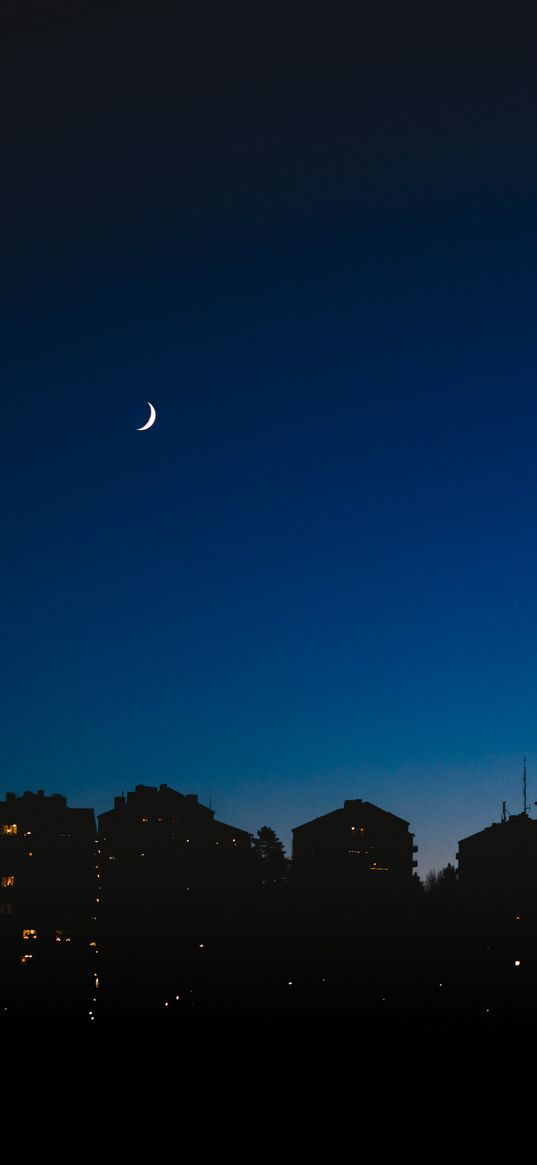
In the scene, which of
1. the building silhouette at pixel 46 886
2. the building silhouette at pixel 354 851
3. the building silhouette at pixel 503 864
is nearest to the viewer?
the building silhouette at pixel 46 886

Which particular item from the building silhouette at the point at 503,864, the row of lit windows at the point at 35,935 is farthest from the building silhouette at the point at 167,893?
the building silhouette at the point at 503,864

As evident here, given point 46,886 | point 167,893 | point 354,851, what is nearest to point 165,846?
point 167,893

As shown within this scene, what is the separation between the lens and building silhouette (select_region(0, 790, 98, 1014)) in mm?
99375

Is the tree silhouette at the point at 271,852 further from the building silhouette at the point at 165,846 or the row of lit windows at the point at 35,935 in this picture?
the row of lit windows at the point at 35,935

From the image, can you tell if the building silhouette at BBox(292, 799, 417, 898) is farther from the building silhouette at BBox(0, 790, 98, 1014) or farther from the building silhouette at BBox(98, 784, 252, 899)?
the building silhouette at BBox(0, 790, 98, 1014)

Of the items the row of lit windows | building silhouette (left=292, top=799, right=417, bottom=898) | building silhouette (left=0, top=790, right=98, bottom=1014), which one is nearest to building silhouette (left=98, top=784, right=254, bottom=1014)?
building silhouette (left=0, top=790, right=98, bottom=1014)

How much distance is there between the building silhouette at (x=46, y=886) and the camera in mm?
99375

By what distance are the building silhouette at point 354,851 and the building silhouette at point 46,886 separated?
77.3 ft

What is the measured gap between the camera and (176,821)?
398 ft

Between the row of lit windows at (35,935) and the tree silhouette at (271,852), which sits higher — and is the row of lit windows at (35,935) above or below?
below

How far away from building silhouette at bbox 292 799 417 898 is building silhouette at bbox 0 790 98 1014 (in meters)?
23.6

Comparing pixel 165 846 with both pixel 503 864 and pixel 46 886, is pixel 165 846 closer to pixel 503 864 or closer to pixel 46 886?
pixel 46 886

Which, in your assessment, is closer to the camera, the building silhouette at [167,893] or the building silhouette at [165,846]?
the building silhouette at [167,893]

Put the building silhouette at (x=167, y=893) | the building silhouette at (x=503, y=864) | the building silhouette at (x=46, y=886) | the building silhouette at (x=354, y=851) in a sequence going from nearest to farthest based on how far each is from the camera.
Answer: the building silhouette at (x=167, y=893) → the building silhouette at (x=46, y=886) → the building silhouette at (x=503, y=864) → the building silhouette at (x=354, y=851)
